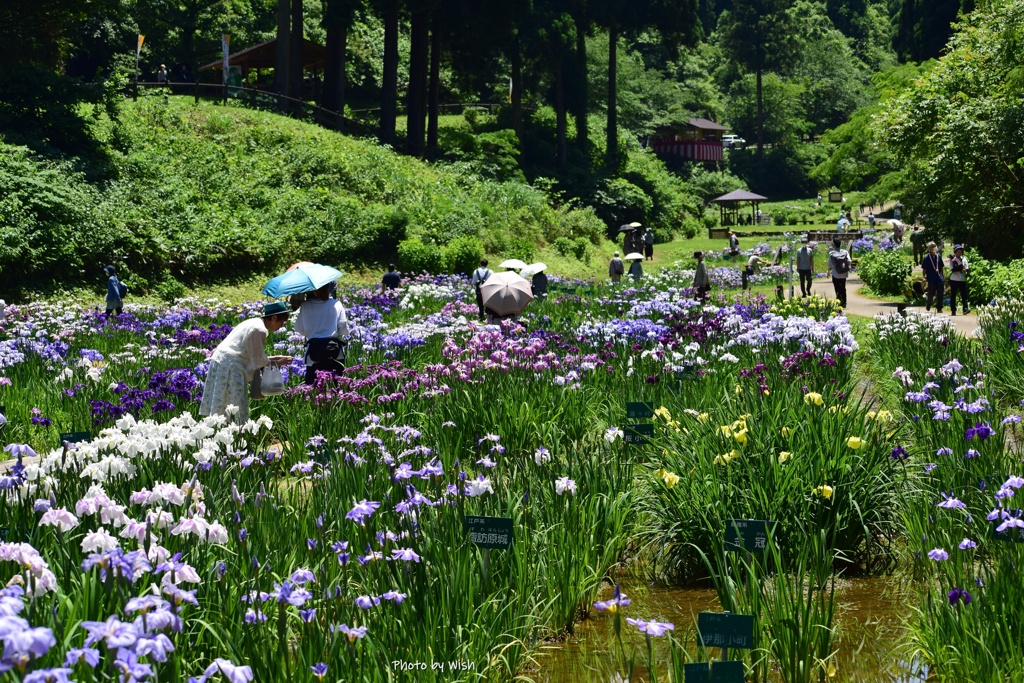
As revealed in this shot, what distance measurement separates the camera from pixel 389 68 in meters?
39.0

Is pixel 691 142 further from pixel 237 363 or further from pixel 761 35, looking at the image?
pixel 237 363

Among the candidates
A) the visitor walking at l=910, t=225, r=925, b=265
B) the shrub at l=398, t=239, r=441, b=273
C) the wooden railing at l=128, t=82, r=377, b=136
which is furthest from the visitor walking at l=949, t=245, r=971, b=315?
the wooden railing at l=128, t=82, r=377, b=136

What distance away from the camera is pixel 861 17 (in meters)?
107

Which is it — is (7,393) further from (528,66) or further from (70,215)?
(528,66)

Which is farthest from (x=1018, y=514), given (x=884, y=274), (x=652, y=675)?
(x=884, y=274)

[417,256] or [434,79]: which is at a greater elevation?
[434,79]

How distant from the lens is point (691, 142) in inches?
2943

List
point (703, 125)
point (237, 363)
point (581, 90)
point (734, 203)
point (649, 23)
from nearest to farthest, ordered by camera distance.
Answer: point (237, 363)
point (581, 90)
point (649, 23)
point (734, 203)
point (703, 125)

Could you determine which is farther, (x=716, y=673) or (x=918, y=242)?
(x=918, y=242)

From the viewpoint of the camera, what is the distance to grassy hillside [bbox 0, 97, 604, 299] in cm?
2156

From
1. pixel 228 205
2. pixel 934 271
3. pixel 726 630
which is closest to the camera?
pixel 726 630

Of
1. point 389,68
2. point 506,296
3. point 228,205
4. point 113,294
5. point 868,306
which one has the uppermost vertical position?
point 389,68

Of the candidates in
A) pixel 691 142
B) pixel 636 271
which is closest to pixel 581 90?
pixel 691 142

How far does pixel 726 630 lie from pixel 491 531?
1192 mm
